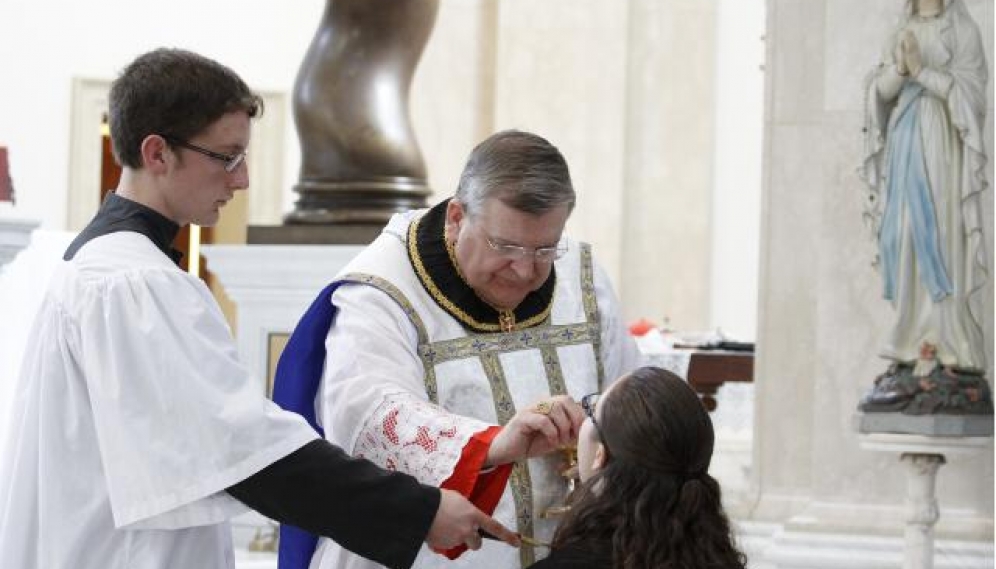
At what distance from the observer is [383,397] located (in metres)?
3.11

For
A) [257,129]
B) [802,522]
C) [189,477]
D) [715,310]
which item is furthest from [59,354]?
[257,129]

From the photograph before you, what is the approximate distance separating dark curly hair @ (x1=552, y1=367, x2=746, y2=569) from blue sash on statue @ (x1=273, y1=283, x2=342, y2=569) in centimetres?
77

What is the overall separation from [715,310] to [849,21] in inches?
213

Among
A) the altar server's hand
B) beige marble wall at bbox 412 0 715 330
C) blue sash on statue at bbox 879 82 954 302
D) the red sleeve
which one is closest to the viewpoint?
the altar server's hand

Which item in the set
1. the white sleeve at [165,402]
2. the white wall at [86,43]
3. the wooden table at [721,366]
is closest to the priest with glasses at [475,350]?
the white sleeve at [165,402]

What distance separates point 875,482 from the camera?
8.15m

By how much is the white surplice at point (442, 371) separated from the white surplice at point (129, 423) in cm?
37

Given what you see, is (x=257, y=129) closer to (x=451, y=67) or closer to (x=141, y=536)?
(x=451, y=67)

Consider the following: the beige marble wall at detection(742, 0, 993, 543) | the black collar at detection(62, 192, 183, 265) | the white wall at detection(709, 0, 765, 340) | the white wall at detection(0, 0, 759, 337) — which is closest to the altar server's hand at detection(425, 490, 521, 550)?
the black collar at detection(62, 192, 183, 265)

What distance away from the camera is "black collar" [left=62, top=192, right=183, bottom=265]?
9.12 feet

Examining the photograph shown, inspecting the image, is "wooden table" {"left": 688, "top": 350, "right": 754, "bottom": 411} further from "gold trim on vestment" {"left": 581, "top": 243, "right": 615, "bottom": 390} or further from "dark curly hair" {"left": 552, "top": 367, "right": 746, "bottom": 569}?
"dark curly hair" {"left": 552, "top": 367, "right": 746, "bottom": 569}

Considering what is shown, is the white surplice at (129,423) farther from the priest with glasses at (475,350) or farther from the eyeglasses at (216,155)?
the priest with glasses at (475,350)

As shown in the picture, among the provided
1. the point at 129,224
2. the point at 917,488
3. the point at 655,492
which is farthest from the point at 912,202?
the point at 129,224

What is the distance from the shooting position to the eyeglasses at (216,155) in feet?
9.15
